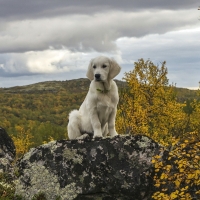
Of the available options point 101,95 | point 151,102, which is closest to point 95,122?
point 101,95

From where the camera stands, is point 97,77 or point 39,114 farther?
point 39,114

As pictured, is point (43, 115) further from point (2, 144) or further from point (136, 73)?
point (2, 144)

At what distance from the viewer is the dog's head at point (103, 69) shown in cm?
988

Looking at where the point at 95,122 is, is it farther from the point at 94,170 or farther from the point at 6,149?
the point at 6,149

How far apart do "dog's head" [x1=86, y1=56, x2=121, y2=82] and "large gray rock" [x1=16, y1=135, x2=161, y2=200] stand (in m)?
1.65

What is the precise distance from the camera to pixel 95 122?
1038 cm

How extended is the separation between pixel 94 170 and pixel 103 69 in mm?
2599

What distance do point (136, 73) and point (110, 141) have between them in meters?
27.8

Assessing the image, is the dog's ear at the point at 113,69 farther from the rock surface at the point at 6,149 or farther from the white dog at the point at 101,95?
the rock surface at the point at 6,149

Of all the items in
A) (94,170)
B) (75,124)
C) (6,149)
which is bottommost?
(6,149)

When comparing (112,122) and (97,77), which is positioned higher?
(97,77)

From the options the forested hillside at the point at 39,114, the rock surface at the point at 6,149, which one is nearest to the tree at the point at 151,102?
the rock surface at the point at 6,149

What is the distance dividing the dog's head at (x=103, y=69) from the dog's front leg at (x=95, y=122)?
2.95 ft

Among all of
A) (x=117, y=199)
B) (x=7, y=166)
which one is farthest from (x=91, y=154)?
(x=7, y=166)
